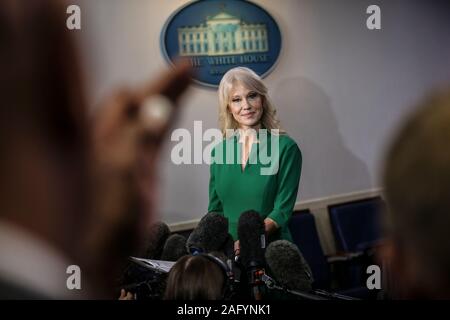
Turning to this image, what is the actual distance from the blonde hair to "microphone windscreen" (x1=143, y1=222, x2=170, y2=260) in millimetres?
568

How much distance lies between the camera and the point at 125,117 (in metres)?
0.69

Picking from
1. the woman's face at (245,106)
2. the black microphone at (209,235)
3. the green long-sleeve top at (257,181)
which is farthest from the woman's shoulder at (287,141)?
the black microphone at (209,235)

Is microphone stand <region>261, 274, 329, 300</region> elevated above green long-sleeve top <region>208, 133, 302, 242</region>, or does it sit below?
below

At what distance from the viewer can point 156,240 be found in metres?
3.14

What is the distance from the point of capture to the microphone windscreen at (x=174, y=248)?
123 inches

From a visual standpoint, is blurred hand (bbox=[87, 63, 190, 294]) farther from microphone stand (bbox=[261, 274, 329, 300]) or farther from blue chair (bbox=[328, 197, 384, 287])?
blue chair (bbox=[328, 197, 384, 287])

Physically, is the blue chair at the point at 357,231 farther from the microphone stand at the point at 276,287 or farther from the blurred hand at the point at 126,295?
the blurred hand at the point at 126,295

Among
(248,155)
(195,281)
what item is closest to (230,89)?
(248,155)

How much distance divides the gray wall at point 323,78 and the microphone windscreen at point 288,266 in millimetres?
344

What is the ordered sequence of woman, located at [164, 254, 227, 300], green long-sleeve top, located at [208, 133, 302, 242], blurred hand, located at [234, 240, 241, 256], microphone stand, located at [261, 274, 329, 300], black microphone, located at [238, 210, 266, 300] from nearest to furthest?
woman, located at [164, 254, 227, 300]
microphone stand, located at [261, 274, 329, 300]
black microphone, located at [238, 210, 266, 300]
blurred hand, located at [234, 240, 241, 256]
green long-sleeve top, located at [208, 133, 302, 242]

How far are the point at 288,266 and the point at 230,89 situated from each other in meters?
0.93

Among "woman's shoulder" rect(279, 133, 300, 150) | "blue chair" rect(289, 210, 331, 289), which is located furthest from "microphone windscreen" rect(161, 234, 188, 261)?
"woman's shoulder" rect(279, 133, 300, 150)

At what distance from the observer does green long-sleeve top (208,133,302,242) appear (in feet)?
10.4
